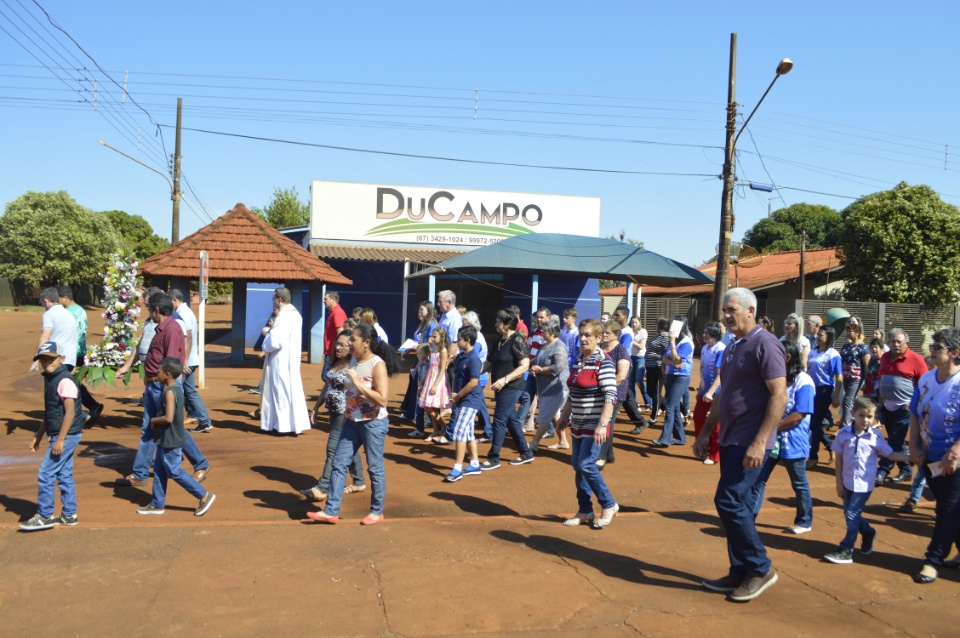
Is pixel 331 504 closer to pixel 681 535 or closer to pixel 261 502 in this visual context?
pixel 261 502

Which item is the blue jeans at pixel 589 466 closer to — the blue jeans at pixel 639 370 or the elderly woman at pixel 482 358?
the elderly woman at pixel 482 358

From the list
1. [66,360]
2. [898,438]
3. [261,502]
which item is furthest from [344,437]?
[898,438]

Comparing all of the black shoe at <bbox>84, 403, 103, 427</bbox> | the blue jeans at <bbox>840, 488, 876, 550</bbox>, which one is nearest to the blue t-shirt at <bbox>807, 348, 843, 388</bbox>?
the blue jeans at <bbox>840, 488, 876, 550</bbox>

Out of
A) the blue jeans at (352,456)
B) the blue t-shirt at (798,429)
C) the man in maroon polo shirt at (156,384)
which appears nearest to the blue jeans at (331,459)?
the blue jeans at (352,456)

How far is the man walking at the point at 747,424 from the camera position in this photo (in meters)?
4.82

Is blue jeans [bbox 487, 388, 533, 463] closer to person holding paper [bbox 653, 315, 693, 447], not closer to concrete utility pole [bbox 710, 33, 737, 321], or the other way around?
person holding paper [bbox 653, 315, 693, 447]

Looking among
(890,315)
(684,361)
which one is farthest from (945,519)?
(890,315)

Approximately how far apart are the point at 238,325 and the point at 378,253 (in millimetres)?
6314

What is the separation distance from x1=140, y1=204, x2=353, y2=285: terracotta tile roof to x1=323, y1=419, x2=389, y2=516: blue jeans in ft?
40.1

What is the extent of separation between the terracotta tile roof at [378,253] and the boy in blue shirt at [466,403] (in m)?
15.7

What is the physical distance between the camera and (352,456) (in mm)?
6527

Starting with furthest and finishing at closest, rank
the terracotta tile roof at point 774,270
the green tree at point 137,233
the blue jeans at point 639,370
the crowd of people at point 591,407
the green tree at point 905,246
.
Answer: the green tree at point 137,233 < the terracotta tile roof at point 774,270 < the green tree at point 905,246 < the blue jeans at point 639,370 < the crowd of people at point 591,407

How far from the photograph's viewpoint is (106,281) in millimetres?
11734

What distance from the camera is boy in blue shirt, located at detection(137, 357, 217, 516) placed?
258 inches
